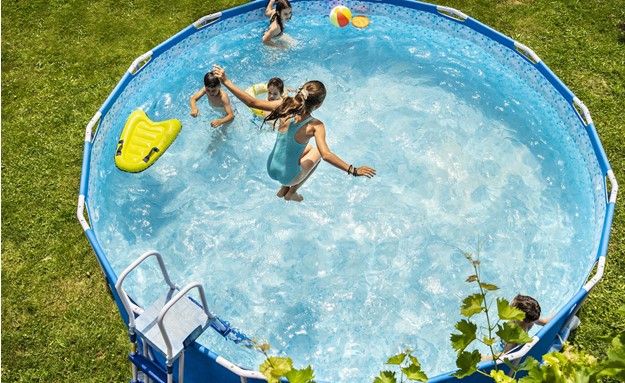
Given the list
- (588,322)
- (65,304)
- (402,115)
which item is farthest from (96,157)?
(588,322)

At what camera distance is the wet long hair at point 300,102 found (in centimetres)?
580

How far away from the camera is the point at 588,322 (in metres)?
6.64

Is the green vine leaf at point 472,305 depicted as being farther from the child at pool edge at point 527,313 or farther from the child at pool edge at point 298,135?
the child at pool edge at point 527,313

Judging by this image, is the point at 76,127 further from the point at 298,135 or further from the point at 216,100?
the point at 298,135

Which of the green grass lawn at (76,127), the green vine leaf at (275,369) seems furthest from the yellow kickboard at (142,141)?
the green vine leaf at (275,369)

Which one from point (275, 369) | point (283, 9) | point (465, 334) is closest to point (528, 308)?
point (465, 334)

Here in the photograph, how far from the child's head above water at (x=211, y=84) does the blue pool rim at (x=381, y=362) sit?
1.50 m

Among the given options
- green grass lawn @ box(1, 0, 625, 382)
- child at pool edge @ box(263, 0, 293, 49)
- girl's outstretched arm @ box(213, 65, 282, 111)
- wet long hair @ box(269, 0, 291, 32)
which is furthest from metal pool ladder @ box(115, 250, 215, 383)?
wet long hair @ box(269, 0, 291, 32)

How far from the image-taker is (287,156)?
20.7ft

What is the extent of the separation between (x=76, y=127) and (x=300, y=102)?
4.52 m

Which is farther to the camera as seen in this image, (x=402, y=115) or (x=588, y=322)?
(x=402, y=115)

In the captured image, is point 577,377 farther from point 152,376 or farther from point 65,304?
→ point 65,304

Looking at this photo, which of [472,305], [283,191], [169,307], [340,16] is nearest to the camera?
[472,305]

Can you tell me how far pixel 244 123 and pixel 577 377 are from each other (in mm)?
6865
